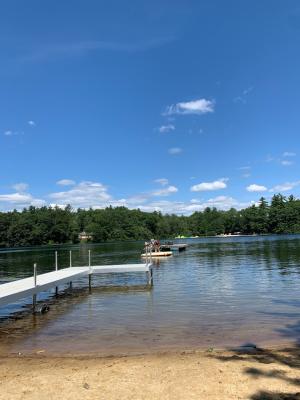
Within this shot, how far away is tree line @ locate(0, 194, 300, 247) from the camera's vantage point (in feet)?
494

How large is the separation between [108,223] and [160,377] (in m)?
165

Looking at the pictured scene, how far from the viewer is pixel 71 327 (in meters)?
14.2

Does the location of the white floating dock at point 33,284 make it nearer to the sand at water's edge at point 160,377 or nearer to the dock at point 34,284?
the dock at point 34,284

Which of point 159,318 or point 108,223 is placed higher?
point 108,223

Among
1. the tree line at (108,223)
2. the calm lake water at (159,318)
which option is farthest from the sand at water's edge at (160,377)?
the tree line at (108,223)

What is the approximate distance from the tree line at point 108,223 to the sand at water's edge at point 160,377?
145 metres

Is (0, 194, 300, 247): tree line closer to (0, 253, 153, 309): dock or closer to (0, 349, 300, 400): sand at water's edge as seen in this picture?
(0, 253, 153, 309): dock

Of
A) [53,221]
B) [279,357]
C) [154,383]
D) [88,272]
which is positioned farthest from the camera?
[53,221]

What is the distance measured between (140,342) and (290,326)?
4488 millimetres

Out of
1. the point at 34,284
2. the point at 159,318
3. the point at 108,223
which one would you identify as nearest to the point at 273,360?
the point at 159,318

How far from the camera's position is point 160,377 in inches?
308

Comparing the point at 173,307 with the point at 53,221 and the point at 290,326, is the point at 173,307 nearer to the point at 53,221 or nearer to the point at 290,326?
the point at 290,326

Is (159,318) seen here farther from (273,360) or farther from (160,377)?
(160,377)

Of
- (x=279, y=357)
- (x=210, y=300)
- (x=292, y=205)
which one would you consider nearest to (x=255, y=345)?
(x=279, y=357)
